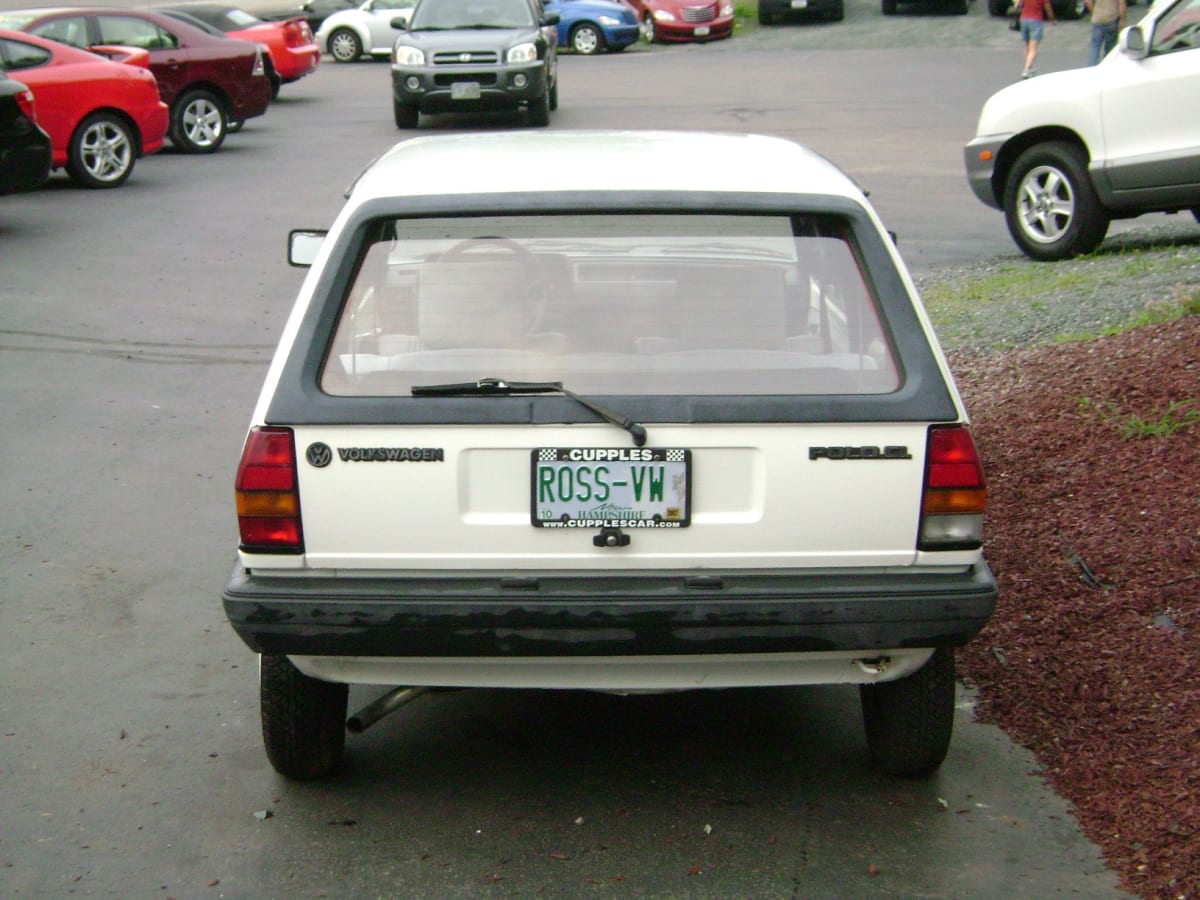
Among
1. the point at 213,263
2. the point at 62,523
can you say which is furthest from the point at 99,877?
the point at 213,263

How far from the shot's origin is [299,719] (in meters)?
4.15

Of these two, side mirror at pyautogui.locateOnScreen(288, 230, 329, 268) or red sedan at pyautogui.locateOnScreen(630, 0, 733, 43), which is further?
red sedan at pyautogui.locateOnScreen(630, 0, 733, 43)

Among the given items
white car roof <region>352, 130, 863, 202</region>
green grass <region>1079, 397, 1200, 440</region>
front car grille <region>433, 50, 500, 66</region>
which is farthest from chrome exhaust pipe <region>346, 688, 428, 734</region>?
front car grille <region>433, 50, 500, 66</region>

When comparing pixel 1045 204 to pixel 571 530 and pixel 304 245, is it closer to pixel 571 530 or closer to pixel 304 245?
pixel 304 245

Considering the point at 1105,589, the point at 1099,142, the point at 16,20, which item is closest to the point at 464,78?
the point at 16,20

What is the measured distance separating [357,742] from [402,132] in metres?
17.3

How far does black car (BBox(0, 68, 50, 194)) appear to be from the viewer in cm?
1306

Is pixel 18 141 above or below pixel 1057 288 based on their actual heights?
above

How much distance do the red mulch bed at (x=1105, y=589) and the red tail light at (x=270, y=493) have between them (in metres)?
2.13

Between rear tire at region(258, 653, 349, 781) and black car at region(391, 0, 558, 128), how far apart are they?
17551 millimetres

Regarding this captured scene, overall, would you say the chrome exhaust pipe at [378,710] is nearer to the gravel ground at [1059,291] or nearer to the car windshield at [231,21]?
the gravel ground at [1059,291]

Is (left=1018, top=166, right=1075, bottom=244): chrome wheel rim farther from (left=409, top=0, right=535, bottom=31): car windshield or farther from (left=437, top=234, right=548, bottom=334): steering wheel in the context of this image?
(left=409, top=0, right=535, bottom=31): car windshield

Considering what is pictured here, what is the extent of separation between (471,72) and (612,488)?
18.2 m

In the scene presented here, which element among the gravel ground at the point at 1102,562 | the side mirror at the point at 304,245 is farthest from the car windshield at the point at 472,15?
the side mirror at the point at 304,245
